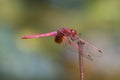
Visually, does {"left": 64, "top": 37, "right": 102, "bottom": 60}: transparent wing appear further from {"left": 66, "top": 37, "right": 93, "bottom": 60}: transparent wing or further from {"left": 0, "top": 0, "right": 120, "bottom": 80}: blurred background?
{"left": 0, "top": 0, "right": 120, "bottom": 80}: blurred background

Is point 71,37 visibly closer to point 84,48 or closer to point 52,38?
point 84,48

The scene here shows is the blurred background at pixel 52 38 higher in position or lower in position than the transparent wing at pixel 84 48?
higher

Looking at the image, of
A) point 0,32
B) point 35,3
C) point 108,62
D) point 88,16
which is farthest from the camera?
point 35,3

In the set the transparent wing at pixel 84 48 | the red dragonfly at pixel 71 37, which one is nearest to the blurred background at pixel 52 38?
the transparent wing at pixel 84 48

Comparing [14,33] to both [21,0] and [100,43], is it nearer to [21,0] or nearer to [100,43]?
[21,0]

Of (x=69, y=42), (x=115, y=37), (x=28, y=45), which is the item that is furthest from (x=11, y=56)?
(x=69, y=42)

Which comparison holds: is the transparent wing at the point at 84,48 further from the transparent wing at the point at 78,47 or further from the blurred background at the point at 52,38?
the blurred background at the point at 52,38

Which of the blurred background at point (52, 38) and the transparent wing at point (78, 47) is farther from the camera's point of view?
the blurred background at point (52, 38)

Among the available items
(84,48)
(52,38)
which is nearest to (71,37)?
(84,48)
